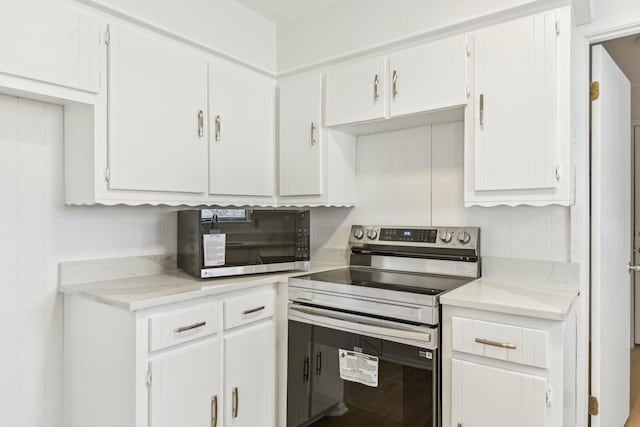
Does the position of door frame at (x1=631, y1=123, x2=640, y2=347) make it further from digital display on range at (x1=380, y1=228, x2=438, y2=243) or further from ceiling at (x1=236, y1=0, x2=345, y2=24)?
ceiling at (x1=236, y1=0, x2=345, y2=24)

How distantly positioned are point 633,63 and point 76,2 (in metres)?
3.38

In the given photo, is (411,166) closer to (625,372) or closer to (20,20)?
(625,372)

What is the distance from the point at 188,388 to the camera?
5.73 ft

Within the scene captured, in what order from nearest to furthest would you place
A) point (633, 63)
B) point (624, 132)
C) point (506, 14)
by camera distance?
1. point (506, 14)
2. point (624, 132)
3. point (633, 63)

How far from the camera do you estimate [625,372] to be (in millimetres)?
2369

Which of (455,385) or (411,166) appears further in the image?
(411,166)

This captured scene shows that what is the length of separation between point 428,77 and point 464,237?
2.65ft

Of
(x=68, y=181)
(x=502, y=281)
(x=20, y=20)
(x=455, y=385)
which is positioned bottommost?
(x=455, y=385)

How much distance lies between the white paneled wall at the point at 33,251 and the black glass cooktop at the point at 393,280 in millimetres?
1128

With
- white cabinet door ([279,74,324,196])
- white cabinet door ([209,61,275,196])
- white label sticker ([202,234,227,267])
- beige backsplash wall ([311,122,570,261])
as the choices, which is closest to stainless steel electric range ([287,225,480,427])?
beige backsplash wall ([311,122,570,261])

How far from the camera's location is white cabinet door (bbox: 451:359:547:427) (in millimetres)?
1462

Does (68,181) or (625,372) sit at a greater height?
(68,181)

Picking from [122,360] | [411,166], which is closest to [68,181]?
[122,360]

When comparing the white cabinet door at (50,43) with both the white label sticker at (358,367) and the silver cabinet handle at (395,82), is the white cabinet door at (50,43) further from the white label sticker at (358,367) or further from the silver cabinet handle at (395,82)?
the white label sticker at (358,367)
